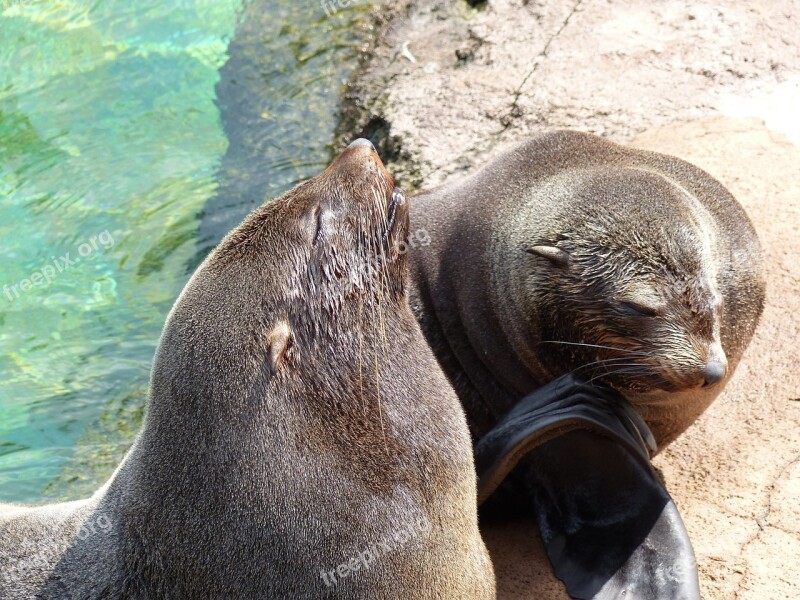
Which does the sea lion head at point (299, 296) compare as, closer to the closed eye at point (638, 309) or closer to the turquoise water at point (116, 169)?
the closed eye at point (638, 309)

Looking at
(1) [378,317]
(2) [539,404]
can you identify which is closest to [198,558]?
(1) [378,317]

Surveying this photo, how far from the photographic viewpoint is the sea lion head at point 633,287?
447 centimetres

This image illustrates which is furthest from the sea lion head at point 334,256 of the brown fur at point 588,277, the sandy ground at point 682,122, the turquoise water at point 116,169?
the turquoise water at point 116,169

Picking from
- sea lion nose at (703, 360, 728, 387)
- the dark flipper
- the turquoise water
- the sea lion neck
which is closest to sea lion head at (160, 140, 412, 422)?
the dark flipper

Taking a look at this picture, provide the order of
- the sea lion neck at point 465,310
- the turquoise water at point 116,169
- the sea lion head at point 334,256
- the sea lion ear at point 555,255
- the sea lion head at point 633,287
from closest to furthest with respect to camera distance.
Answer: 1. the sea lion head at point 334,256
2. the sea lion head at point 633,287
3. the sea lion ear at point 555,255
4. the sea lion neck at point 465,310
5. the turquoise water at point 116,169

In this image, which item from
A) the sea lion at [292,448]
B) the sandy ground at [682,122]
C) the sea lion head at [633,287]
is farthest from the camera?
the sandy ground at [682,122]

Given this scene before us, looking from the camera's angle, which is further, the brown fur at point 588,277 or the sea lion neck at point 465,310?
the sea lion neck at point 465,310

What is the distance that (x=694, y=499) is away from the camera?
16.0 feet

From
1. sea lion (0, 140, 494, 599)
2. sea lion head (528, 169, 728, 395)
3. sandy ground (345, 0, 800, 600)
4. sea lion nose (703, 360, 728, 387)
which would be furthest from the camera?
sandy ground (345, 0, 800, 600)

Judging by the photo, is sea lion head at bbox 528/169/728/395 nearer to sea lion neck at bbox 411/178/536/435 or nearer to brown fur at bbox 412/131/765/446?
brown fur at bbox 412/131/765/446

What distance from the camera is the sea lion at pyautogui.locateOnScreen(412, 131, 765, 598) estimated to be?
14.7 ft

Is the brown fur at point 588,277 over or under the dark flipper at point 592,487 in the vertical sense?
over

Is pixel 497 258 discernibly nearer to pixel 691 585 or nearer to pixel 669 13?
pixel 691 585

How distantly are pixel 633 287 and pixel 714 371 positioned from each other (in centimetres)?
55
